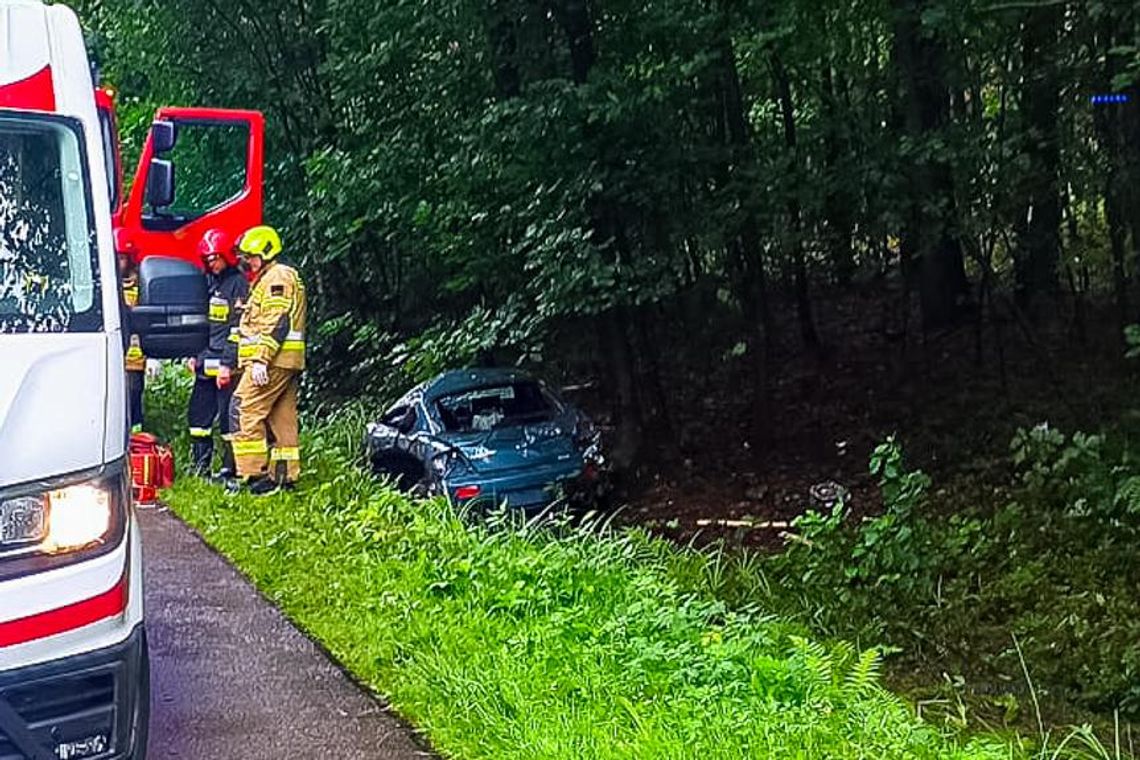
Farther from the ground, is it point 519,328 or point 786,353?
point 519,328

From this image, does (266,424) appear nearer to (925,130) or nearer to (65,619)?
(925,130)

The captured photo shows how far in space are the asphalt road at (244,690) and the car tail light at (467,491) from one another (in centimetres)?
363

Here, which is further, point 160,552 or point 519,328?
point 519,328

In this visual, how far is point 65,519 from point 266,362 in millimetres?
6160

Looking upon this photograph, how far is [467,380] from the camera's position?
39.3 feet

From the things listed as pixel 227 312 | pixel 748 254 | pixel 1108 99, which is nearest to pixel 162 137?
pixel 227 312

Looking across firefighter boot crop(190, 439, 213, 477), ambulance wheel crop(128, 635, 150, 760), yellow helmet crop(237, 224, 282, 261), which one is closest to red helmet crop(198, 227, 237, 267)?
yellow helmet crop(237, 224, 282, 261)

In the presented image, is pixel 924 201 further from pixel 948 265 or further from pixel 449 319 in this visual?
pixel 449 319

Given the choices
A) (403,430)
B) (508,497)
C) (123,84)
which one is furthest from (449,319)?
(123,84)

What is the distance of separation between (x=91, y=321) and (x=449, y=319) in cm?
1218

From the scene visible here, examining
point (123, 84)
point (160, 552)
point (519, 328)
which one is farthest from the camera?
point (123, 84)

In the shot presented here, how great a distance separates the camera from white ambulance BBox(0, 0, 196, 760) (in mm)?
3473

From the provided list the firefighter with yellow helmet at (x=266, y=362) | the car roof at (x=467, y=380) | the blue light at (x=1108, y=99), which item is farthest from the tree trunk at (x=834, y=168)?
the firefighter with yellow helmet at (x=266, y=362)

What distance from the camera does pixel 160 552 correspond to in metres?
8.27
